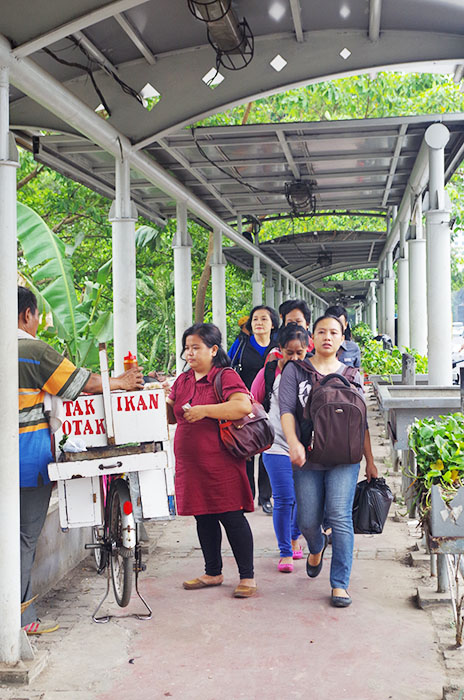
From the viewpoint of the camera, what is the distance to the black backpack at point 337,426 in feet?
16.6

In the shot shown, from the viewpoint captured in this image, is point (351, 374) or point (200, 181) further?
point (200, 181)

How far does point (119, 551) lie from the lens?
16.2 ft

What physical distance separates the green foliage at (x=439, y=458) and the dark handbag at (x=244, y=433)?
1099 millimetres

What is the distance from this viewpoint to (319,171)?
36.4 ft

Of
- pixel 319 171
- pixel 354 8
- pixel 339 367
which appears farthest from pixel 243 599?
pixel 319 171

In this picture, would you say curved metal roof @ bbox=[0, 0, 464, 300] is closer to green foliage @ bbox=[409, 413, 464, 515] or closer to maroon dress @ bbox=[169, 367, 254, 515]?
maroon dress @ bbox=[169, 367, 254, 515]

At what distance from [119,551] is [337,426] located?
1.51 m

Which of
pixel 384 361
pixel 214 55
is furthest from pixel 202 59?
pixel 384 361

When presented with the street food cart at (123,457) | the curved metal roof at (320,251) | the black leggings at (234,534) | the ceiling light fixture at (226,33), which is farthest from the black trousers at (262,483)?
the curved metal roof at (320,251)

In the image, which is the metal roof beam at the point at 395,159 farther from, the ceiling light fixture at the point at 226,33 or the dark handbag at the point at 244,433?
the dark handbag at the point at 244,433

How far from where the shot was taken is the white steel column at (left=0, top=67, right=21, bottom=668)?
4141mm

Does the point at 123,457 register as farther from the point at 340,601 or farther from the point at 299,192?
the point at 299,192

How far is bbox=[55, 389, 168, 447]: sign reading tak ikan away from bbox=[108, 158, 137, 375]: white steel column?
300cm

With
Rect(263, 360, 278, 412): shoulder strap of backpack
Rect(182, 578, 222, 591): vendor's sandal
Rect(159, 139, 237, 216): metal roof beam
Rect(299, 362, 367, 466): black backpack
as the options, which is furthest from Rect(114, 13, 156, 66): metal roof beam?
Rect(182, 578, 222, 591): vendor's sandal
